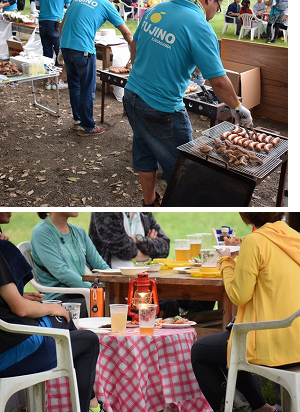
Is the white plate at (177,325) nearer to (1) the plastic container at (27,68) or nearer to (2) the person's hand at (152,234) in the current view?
(2) the person's hand at (152,234)

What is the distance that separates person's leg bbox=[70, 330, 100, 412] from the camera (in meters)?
2.29

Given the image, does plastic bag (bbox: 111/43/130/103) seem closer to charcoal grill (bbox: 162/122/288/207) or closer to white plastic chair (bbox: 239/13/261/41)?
charcoal grill (bbox: 162/122/288/207)

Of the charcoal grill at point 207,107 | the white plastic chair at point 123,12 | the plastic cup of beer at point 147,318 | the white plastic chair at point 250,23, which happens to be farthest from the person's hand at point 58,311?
the white plastic chair at point 123,12

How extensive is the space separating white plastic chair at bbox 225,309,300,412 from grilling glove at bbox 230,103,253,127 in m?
1.79

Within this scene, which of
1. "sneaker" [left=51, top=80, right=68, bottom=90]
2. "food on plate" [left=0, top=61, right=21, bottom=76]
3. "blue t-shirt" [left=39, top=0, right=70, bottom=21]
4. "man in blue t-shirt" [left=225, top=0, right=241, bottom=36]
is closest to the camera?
"food on plate" [left=0, top=61, right=21, bottom=76]

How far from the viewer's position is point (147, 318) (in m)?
2.37

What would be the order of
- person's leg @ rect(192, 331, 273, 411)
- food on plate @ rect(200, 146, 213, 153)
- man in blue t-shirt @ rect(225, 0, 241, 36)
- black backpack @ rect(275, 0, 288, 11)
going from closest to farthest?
person's leg @ rect(192, 331, 273, 411), food on plate @ rect(200, 146, 213, 153), black backpack @ rect(275, 0, 288, 11), man in blue t-shirt @ rect(225, 0, 241, 36)

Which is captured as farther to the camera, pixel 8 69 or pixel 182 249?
pixel 8 69

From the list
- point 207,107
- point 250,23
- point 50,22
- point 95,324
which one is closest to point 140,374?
point 95,324

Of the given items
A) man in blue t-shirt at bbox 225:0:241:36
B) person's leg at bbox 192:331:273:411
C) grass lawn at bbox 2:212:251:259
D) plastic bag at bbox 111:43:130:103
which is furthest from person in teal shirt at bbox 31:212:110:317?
man in blue t-shirt at bbox 225:0:241:36

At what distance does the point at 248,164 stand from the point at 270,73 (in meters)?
3.31

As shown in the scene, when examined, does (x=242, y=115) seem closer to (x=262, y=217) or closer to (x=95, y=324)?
(x=262, y=217)

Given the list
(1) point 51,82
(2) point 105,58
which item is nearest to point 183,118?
(2) point 105,58

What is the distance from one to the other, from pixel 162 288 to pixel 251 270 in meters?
1.10
